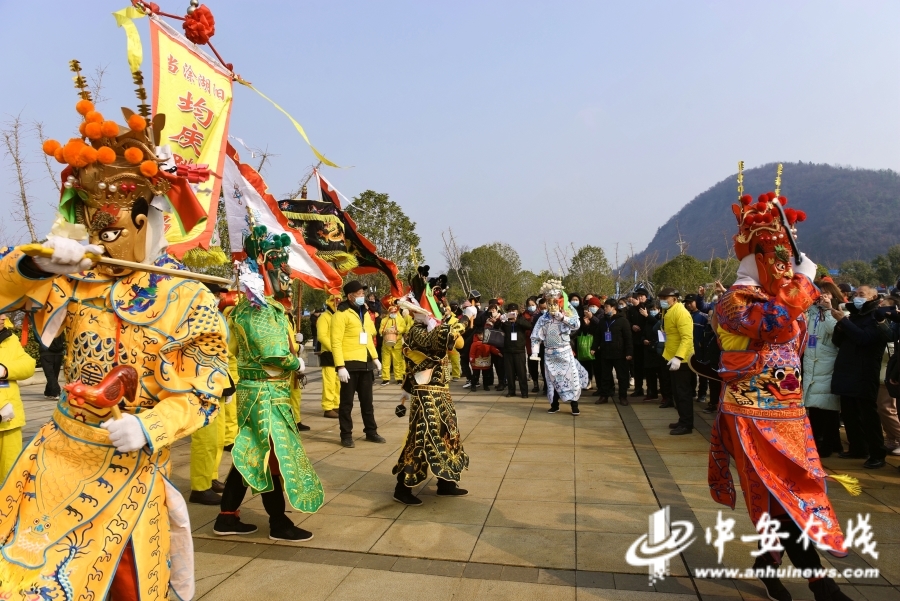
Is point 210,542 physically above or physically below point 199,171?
below

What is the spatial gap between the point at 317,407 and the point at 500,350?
147 inches

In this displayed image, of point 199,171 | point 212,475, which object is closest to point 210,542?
point 212,475

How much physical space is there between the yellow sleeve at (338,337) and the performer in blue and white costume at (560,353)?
3.57m

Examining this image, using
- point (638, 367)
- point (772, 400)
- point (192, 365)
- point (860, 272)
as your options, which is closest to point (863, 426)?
point (772, 400)

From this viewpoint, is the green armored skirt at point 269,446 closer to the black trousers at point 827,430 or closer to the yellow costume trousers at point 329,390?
the yellow costume trousers at point 329,390

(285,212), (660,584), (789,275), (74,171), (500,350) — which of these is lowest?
(660,584)

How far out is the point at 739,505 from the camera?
508 cm

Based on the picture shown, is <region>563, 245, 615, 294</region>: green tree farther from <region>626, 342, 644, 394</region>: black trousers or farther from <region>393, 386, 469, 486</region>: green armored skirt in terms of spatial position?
<region>393, 386, 469, 486</region>: green armored skirt

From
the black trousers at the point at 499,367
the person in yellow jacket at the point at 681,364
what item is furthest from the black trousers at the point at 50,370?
the person in yellow jacket at the point at 681,364

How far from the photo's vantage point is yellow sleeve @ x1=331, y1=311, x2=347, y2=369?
7.38 meters

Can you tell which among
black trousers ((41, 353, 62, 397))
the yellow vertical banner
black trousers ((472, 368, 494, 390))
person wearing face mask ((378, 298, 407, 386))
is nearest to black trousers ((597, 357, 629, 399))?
black trousers ((472, 368, 494, 390))

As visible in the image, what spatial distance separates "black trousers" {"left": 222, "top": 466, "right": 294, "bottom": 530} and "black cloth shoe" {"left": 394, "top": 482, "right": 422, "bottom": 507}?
1064 mm

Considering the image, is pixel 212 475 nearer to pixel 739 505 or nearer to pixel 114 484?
pixel 114 484

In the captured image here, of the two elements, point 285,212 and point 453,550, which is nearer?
point 453,550
